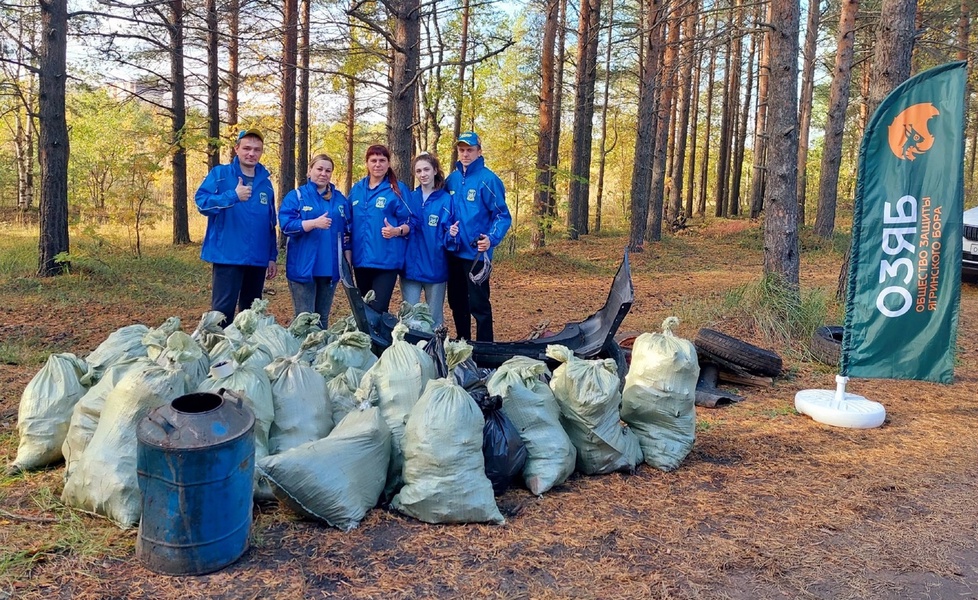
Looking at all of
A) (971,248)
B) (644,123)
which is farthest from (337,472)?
(644,123)

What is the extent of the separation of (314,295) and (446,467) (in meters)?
2.88

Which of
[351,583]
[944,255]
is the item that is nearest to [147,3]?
[351,583]

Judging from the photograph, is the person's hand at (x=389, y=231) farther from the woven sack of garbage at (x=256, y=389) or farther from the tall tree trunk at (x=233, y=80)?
the tall tree trunk at (x=233, y=80)

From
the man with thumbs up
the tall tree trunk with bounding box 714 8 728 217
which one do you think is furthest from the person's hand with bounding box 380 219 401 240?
the tall tree trunk with bounding box 714 8 728 217

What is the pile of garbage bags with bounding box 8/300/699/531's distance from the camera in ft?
9.76

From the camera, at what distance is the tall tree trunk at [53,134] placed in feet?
29.2

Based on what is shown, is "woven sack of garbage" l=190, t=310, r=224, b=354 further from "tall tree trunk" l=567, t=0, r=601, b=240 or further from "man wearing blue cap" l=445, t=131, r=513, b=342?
"tall tree trunk" l=567, t=0, r=601, b=240

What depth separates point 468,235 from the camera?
18.0ft

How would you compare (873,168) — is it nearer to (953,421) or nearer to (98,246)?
(953,421)

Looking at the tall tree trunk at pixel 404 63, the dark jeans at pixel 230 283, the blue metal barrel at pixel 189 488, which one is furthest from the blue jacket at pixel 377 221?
the blue metal barrel at pixel 189 488

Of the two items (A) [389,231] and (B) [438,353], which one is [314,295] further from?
(B) [438,353]

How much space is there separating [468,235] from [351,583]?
3351 mm

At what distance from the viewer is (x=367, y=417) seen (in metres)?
3.19

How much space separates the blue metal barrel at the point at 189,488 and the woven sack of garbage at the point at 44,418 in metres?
1.17
